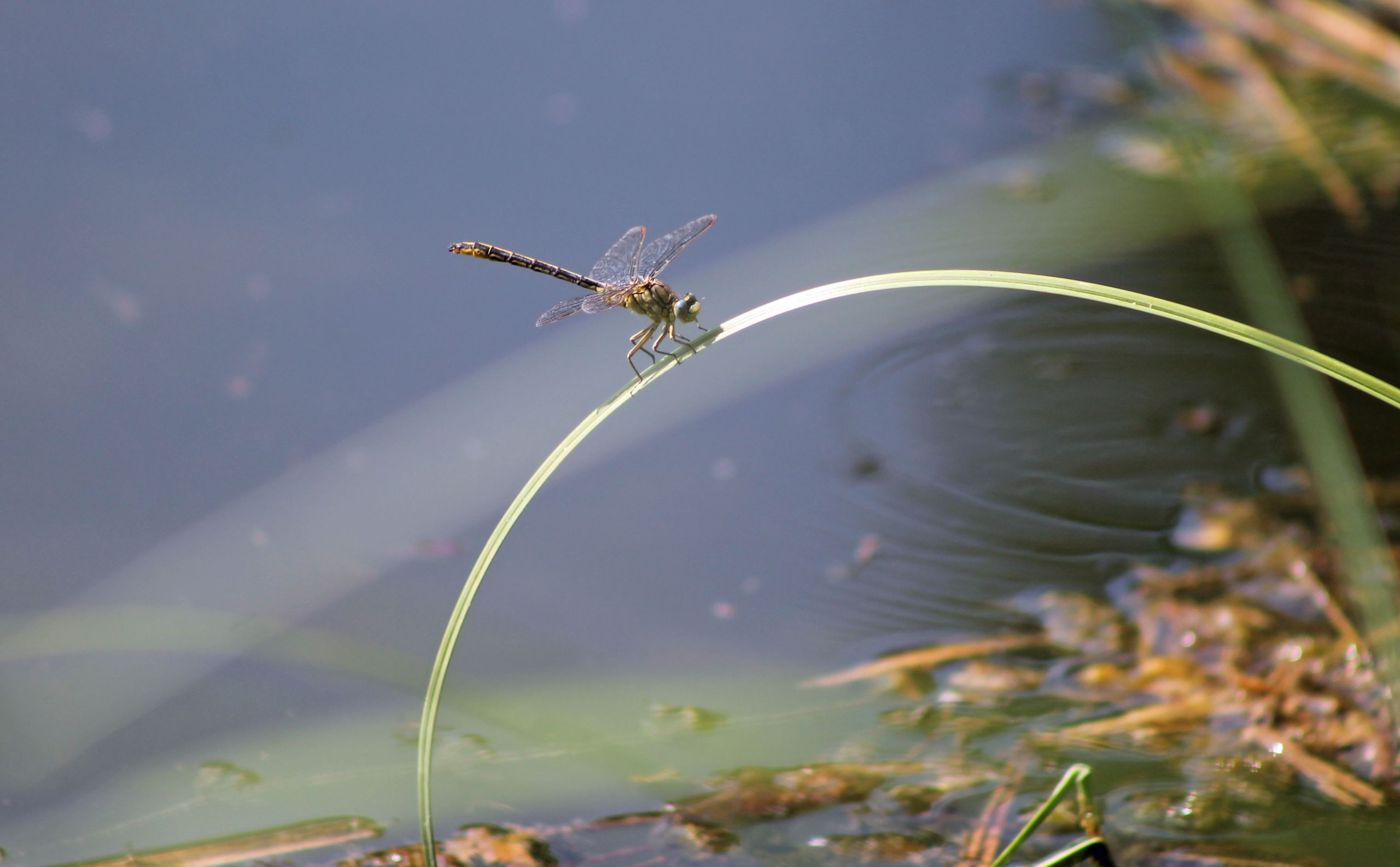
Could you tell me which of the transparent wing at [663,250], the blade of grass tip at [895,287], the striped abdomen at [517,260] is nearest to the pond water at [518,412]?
the striped abdomen at [517,260]

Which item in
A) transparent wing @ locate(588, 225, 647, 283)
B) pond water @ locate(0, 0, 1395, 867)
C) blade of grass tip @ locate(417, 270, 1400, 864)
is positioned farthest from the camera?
transparent wing @ locate(588, 225, 647, 283)

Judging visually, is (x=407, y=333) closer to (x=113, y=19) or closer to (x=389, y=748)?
(x=389, y=748)

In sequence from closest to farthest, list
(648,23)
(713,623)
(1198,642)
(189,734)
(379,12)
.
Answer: (1198,642)
(189,734)
(713,623)
(379,12)
(648,23)

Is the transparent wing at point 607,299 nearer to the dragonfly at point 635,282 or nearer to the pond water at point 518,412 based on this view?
the dragonfly at point 635,282

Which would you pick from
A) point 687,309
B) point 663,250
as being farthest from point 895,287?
point 663,250

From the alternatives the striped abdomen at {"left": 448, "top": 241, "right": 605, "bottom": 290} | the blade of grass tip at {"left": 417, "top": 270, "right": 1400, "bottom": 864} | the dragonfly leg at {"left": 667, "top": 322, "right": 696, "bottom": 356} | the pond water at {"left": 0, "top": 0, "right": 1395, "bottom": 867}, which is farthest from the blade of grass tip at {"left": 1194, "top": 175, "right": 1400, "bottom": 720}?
the striped abdomen at {"left": 448, "top": 241, "right": 605, "bottom": 290}

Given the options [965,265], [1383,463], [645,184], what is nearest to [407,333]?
[645,184]

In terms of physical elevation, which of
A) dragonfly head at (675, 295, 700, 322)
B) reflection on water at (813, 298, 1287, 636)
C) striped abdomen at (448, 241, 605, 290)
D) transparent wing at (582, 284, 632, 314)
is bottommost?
reflection on water at (813, 298, 1287, 636)

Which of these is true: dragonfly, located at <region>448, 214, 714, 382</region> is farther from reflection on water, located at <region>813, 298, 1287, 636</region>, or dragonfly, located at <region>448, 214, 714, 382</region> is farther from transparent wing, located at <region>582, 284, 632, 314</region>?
reflection on water, located at <region>813, 298, 1287, 636</region>
